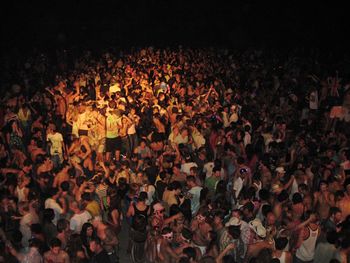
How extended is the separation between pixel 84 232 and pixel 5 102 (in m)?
7.35

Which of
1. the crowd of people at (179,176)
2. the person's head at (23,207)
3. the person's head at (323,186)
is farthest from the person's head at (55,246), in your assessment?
the person's head at (323,186)

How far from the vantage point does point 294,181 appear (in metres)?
7.96

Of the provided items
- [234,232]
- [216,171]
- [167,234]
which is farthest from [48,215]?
[216,171]

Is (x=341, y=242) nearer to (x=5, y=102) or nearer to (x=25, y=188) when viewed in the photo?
(x=25, y=188)

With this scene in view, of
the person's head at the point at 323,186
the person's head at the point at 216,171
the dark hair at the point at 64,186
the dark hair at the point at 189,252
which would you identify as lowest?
the dark hair at the point at 189,252

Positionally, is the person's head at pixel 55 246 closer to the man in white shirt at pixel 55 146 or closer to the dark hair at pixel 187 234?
the dark hair at pixel 187 234

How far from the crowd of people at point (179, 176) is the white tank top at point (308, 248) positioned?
2cm

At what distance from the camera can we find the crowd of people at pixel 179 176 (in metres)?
6.25

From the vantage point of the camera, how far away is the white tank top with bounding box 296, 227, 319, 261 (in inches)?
251

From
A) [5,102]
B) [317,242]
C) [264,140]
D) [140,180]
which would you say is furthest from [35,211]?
[5,102]

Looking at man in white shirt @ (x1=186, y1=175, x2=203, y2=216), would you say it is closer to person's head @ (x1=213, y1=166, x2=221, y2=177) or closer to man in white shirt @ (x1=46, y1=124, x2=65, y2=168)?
person's head @ (x1=213, y1=166, x2=221, y2=177)

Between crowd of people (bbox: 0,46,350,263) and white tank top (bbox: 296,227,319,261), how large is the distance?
17mm

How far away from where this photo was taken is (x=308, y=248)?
6406 millimetres

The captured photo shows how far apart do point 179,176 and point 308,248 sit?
9.13 ft
